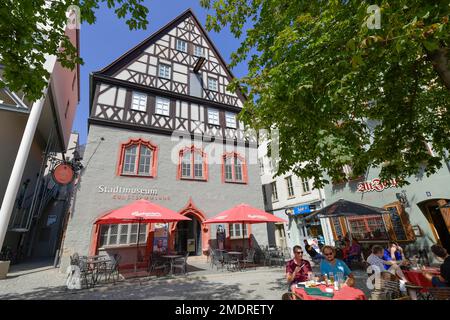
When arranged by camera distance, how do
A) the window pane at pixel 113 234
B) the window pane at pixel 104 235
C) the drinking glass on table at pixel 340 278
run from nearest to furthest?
1. the drinking glass on table at pixel 340 278
2. the window pane at pixel 104 235
3. the window pane at pixel 113 234

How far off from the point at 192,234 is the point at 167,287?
5999 millimetres

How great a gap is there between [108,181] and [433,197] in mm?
16044

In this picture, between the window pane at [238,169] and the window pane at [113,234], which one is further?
the window pane at [238,169]

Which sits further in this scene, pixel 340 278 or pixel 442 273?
pixel 442 273

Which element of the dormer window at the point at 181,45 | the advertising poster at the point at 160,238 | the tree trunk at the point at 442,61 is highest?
the dormer window at the point at 181,45

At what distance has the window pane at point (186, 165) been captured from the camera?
13891 millimetres

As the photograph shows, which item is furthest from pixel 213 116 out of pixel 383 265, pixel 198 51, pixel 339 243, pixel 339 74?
pixel 383 265

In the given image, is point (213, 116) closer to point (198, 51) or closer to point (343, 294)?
point (198, 51)

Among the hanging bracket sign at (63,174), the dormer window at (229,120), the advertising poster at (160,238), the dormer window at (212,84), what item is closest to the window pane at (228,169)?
the dormer window at (229,120)

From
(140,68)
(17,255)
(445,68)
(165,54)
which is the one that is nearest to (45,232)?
(17,255)

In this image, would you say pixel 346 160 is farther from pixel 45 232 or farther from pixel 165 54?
pixel 45 232

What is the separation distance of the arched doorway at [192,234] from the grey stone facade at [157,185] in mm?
349

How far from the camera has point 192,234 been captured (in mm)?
13633

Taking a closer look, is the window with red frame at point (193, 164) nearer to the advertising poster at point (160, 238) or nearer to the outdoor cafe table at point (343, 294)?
the advertising poster at point (160, 238)
